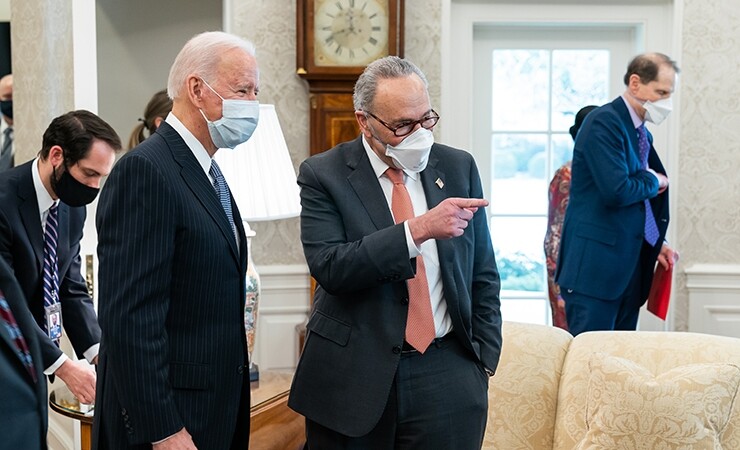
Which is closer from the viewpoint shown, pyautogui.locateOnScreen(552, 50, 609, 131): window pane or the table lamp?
the table lamp

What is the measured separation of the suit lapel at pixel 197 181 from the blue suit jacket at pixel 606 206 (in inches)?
78.2

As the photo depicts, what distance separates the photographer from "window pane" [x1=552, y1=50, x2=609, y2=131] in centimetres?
462

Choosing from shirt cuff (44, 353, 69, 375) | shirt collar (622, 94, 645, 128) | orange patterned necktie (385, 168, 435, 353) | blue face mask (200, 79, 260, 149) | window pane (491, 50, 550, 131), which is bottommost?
shirt cuff (44, 353, 69, 375)

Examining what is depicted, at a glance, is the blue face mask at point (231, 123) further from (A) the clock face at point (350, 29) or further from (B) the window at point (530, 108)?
(B) the window at point (530, 108)

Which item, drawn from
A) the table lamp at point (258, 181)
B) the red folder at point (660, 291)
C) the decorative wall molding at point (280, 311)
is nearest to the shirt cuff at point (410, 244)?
the table lamp at point (258, 181)

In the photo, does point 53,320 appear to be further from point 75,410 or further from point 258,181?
point 258,181

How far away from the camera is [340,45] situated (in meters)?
4.09

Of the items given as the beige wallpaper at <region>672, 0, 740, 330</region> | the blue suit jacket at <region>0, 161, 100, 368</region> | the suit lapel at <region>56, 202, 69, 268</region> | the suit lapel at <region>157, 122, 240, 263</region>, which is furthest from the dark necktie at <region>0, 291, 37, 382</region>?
the beige wallpaper at <region>672, 0, 740, 330</region>

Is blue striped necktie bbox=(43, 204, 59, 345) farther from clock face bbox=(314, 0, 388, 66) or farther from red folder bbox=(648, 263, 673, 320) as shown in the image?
red folder bbox=(648, 263, 673, 320)

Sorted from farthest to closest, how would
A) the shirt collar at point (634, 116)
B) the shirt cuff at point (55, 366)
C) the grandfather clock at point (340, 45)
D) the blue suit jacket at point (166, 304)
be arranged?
the grandfather clock at point (340, 45), the shirt collar at point (634, 116), the shirt cuff at point (55, 366), the blue suit jacket at point (166, 304)

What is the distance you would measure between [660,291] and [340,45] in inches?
65.8

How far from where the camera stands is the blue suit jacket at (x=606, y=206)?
3.45 metres

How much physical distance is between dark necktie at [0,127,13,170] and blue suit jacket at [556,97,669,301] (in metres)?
2.21

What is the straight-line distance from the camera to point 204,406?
1771mm
